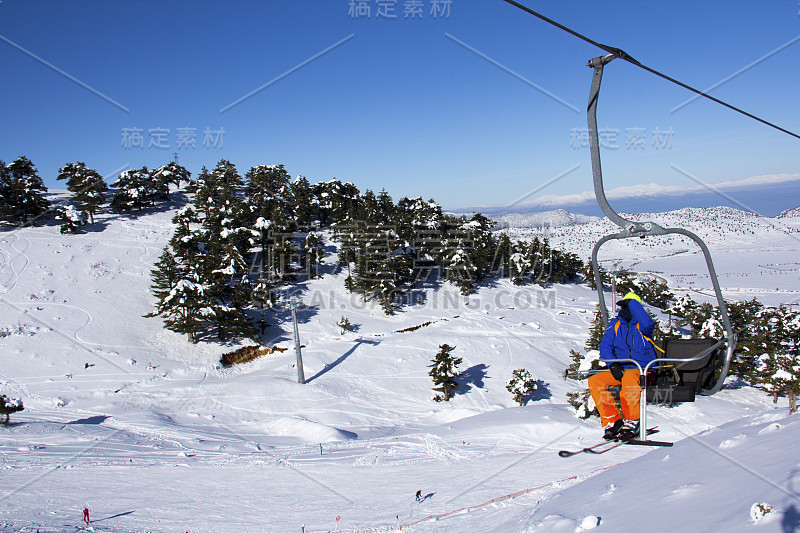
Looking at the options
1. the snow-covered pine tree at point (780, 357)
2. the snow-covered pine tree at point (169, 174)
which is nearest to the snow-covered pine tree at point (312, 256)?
the snow-covered pine tree at point (169, 174)

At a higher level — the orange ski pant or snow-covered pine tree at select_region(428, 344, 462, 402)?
the orange ski pant

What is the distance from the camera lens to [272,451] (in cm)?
1894

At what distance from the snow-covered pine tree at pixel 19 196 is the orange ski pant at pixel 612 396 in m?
69.7

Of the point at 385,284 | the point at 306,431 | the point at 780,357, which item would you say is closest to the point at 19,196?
the point at 385,284

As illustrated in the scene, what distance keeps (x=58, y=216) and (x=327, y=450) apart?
5771 centimetres

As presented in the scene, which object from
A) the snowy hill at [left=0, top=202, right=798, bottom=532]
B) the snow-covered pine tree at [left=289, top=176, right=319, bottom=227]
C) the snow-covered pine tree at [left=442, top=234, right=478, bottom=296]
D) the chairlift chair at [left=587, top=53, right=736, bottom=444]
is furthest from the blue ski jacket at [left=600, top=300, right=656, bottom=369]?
the snow-covered pine tree at [left=289, top=176, right=319, bottom=227]

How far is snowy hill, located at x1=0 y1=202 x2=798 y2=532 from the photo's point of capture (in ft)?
34.5

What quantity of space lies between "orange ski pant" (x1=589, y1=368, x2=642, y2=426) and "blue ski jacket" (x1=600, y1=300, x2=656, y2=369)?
0.25 m

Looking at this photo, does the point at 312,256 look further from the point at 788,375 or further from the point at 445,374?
the point at 788,375

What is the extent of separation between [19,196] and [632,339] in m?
71.3

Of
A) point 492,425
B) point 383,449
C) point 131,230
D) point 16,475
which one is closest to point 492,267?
point 492,425

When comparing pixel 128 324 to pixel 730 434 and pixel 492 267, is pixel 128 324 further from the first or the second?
pixel 492 267

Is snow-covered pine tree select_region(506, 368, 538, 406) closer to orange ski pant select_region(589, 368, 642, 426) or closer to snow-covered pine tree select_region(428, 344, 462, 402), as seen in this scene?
Answer: snow-covered pine tree select_region(428, 344, 462, 402)

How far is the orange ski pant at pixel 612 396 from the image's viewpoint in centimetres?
626
